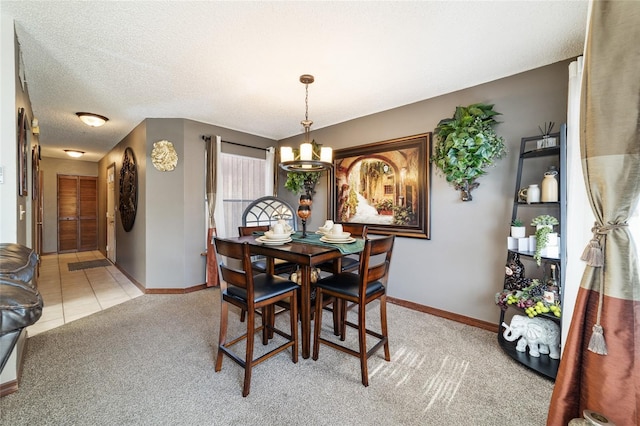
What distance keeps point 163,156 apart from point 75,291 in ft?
7.78

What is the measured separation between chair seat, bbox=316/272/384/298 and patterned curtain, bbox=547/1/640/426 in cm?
106

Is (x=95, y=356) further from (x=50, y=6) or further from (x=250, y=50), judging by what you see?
(x=250, y=50)

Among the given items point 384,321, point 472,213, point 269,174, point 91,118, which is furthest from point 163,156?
point 472,213

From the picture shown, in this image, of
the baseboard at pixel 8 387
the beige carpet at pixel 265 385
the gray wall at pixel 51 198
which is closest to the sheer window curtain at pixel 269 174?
the beige carpet at pixel 265 385

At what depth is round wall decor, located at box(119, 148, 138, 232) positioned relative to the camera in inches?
161

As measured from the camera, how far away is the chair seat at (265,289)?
5.91ft

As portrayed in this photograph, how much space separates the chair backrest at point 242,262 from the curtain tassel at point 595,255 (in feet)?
5.46

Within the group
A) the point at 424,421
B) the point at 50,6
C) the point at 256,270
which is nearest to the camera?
the point at 424,421

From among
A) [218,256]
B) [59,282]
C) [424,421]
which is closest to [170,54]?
[218,256]

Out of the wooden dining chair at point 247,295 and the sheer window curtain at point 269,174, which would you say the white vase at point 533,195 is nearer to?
the wooden dining chair at point 247,295

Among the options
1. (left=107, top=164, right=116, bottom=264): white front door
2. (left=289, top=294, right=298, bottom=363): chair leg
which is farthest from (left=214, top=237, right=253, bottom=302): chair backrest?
(left=107, top=164, right=116, bottom=264): white front door

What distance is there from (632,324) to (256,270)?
8.27 ft

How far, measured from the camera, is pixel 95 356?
7.06 ft

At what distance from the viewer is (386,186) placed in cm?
336
